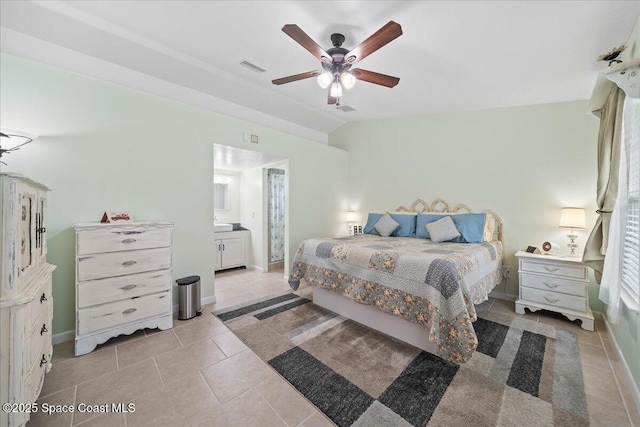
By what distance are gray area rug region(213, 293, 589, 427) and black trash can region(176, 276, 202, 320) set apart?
Result: 46 cm

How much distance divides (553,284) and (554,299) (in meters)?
0.17

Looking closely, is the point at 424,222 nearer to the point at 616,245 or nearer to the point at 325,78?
the point at 616,245

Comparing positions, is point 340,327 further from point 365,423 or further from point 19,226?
point 19,226

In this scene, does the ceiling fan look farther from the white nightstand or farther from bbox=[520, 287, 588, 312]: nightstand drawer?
bbox=[520, 287, 588, 312]: nightstand drawer

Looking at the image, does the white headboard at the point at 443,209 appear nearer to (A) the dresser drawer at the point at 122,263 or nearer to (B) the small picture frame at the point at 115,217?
(A) the dresser drawer at the point at 122,263

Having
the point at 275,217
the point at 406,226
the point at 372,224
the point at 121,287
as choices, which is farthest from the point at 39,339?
the point at 406,226

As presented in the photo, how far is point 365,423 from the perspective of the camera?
58.2 inches

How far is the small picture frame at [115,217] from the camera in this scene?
2.48 m

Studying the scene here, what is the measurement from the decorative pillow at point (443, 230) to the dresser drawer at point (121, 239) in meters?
3.37

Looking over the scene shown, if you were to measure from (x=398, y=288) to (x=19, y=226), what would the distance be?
8.43ft

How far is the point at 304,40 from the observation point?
197 cm

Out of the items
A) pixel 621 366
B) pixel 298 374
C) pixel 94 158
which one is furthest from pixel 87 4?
pixel 621 366

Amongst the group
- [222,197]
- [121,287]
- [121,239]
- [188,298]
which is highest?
[222,197]

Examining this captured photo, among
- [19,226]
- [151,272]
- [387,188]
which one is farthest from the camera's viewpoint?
[387,188]
